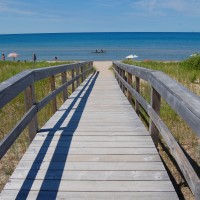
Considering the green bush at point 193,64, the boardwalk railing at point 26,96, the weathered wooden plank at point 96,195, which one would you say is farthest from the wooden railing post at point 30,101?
the green bush at point 193,64

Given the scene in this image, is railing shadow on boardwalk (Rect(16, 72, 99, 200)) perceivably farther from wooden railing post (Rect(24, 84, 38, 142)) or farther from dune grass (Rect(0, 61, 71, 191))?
dune grass (Rect(0, 61, 71, 191))

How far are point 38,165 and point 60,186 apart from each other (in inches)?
22.3

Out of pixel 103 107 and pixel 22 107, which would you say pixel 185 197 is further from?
pixel 22 107

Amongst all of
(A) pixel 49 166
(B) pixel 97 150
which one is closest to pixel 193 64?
(B) pixel 97 150

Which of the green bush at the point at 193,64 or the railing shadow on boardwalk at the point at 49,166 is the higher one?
the green bush at the point at 193,64

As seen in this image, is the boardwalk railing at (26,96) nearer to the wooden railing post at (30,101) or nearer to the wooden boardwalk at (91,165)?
the wooden railing post at (30,101)

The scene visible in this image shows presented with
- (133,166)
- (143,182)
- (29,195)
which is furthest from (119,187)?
(29,195)

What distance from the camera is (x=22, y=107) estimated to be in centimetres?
743

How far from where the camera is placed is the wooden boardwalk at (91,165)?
2863 millimetres

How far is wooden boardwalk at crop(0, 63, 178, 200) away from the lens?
2863mm

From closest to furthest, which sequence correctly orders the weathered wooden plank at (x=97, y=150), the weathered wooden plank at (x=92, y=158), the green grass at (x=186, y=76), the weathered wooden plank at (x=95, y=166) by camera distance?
the weathered wooden plank at (x=95, y=166)
the weathered wooden plank at (x=92, y=158)
the weathered wooden plank at (x=97, y=150)
the green grass at (x=186, y=76)

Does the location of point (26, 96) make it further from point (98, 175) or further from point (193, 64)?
point (193, 64)

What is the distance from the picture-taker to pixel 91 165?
11.3ft

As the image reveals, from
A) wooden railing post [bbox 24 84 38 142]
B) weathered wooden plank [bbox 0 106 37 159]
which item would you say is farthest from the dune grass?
weathered wooden plank [bbox 0 106 37 159]
